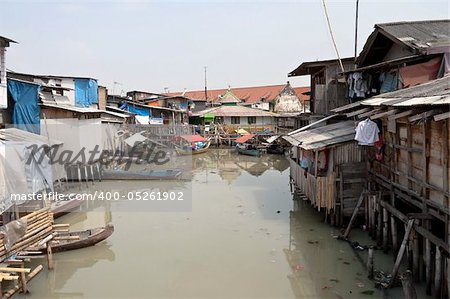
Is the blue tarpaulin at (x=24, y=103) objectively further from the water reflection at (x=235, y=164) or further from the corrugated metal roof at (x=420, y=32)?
the corrugated metal roof at (x=420, y=32)

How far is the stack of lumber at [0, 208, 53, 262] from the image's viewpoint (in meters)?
8.12

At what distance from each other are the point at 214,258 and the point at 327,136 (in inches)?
217

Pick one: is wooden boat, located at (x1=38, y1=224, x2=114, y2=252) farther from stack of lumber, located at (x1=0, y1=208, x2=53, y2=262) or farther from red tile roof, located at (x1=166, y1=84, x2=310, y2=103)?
red tile roof, located at (x1=166, y1=84, x2=310, y2=103)

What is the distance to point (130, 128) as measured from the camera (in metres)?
29.5

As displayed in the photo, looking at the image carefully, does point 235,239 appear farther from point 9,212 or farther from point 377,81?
point 377,81

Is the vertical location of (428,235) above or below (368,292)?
above

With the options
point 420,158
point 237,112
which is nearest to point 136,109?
point 237,112

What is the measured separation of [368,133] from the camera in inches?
413

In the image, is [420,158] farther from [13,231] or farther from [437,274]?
[13,231]

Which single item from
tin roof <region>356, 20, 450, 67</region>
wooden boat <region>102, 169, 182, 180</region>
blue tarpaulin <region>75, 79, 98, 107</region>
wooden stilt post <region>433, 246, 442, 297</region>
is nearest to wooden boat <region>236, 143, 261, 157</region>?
wooden boat <region>102, 169, 182, 180</region>

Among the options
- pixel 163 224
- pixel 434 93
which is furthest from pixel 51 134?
pixel 434 93

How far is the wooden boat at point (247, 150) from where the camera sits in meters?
32.0

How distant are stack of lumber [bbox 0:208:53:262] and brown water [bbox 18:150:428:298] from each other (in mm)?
885

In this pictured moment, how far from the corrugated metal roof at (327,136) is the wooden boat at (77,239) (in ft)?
21.6
